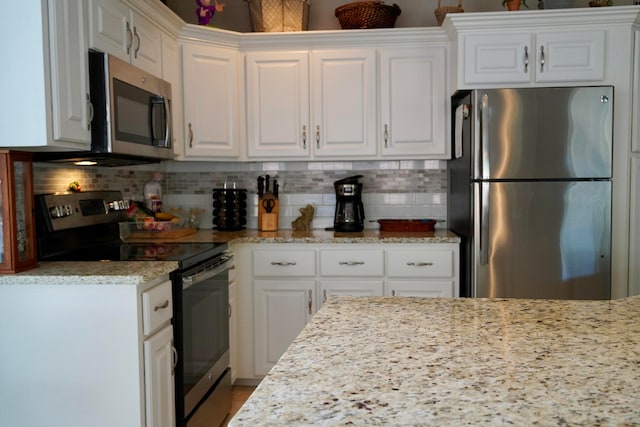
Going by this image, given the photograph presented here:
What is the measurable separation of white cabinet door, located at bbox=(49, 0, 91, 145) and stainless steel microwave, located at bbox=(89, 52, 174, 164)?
0.07 m

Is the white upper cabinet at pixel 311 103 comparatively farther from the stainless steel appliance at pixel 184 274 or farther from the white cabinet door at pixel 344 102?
the stainless steel appliance at pixel 184 274

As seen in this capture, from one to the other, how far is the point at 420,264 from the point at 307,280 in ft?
2.16

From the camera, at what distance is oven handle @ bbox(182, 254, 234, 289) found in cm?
225

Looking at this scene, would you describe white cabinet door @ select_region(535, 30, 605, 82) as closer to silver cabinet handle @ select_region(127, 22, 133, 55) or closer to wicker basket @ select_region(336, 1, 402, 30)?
wicker basket @ select_region(336, 1, 402, 30)

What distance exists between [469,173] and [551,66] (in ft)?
2.44

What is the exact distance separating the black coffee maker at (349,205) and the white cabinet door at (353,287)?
0.47 metres

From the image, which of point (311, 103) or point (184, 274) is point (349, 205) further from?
point (184, 274)

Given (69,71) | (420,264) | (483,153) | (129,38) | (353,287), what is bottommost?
(353,287)

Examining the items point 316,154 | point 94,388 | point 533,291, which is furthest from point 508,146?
point 94,388

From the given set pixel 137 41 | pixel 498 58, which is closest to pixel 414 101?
pixel 498 58

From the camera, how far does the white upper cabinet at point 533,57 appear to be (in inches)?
117

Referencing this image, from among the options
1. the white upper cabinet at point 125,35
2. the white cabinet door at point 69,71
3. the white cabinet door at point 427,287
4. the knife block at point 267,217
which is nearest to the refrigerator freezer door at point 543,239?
the white cabinet door at point 427,287

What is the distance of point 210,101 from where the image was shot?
3.36 m

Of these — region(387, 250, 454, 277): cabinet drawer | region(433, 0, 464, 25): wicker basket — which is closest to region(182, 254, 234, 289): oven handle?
region(387, 250, 454, 277): cabinet drawer
